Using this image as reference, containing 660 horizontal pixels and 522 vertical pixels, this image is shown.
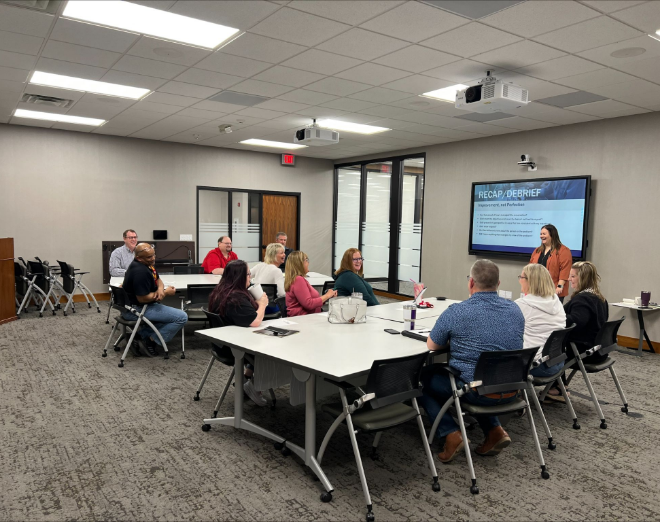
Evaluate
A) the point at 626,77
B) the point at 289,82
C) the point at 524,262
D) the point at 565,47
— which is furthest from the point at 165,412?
the point at 524,262

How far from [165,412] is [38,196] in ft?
19.9

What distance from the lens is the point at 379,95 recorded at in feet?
18.5

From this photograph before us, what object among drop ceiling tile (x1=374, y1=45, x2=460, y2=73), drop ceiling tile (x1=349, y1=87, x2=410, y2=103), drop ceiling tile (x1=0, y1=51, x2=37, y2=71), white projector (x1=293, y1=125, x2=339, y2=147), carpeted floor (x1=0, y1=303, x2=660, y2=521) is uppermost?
drop ceiling tile (x1=374, y1=45, x2=460, y2=73)

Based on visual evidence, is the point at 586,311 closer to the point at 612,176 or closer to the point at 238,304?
the point at 238,304

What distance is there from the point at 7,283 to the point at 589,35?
7.57m

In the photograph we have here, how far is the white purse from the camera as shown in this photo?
3.98 metres

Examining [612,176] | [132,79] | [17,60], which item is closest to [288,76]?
[132,79]

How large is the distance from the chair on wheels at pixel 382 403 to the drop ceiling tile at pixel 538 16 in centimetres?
244

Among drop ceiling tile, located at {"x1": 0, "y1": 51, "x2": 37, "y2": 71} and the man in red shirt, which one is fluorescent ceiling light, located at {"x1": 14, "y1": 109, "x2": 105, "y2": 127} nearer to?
drop ceiling tile, located at {"x1": 0, "y1": 51, "x2": 37, "y2": 71}

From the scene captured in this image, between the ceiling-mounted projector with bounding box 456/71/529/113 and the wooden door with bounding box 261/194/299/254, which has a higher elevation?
the ceiling-mounted projector with bounding box 456/71/529/113

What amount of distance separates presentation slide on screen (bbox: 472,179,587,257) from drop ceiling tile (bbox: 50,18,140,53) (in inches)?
225

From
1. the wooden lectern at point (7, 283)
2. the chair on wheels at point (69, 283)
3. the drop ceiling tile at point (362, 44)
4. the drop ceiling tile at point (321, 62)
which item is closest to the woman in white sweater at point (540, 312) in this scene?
the drop ceiling tile at point (362, 44)

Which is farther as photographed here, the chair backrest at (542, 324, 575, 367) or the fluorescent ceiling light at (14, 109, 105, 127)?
the fluorescent ceiling light at (14, 109, 105, 127)

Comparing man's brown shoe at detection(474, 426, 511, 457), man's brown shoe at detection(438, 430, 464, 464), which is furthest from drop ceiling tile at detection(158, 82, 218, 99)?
man's brown shoe at detection(474, 426, 511, 457)
